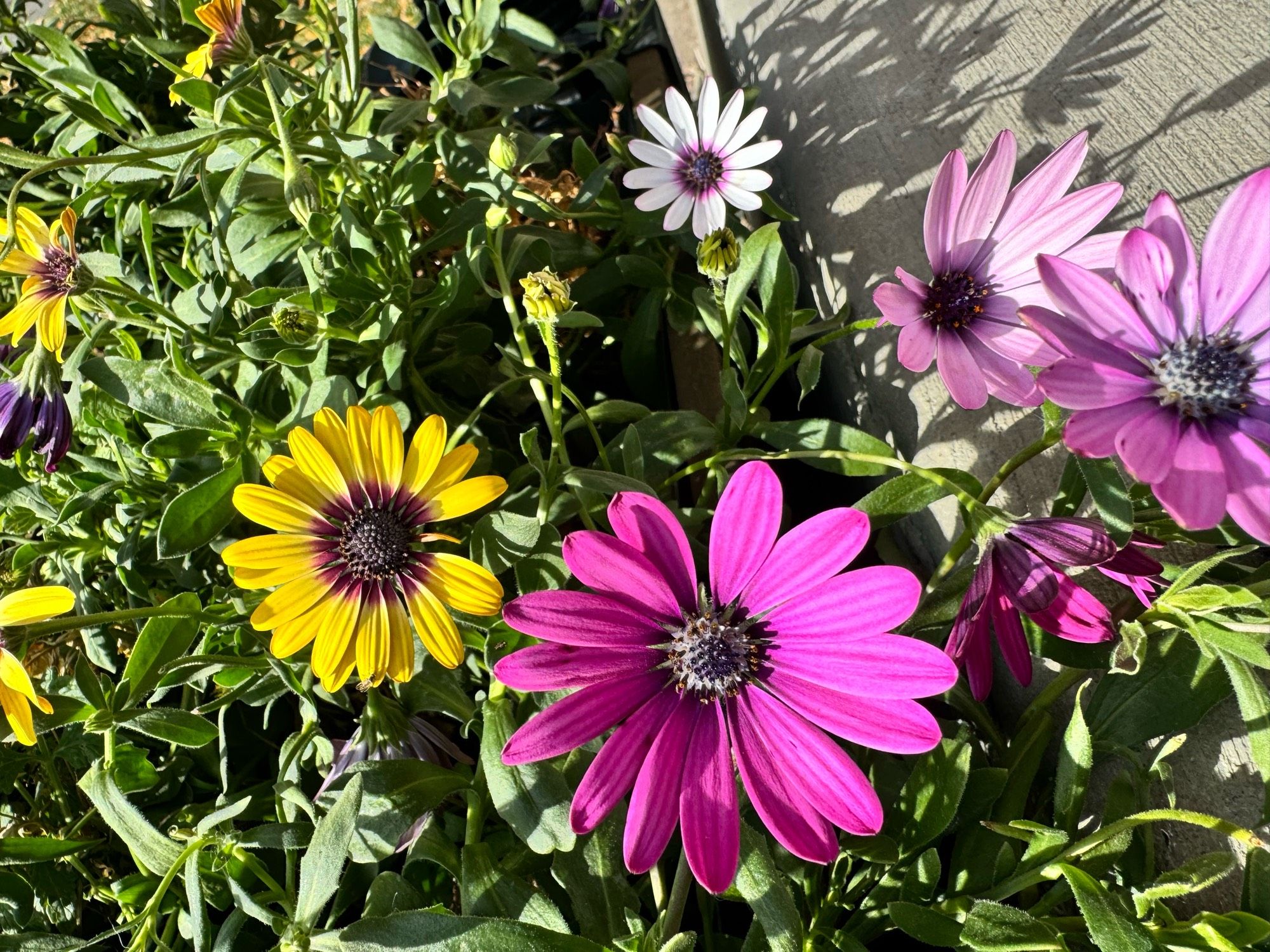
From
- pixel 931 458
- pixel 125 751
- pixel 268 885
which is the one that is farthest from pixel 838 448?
pixel 125 751

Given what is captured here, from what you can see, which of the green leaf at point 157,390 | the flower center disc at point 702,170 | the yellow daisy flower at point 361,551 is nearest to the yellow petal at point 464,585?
the yellow daisy flower at point 361,551

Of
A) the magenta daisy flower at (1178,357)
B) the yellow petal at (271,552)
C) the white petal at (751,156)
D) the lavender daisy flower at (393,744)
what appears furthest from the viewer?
the white petal at (751,156)

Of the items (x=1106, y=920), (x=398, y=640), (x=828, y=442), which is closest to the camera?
(x=1106, y=920)

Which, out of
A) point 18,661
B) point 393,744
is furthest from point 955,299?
point 18,661

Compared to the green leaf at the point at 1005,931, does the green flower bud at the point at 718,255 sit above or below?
above

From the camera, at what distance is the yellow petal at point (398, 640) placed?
0.50 metres

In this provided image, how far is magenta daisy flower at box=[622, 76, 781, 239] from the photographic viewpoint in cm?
71

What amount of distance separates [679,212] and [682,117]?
0.10m

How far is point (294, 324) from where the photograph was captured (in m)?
0.58

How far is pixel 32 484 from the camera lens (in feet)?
2.28

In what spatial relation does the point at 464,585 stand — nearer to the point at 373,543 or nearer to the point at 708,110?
the point at 373,543

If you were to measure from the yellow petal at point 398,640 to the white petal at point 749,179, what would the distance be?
1.49ft

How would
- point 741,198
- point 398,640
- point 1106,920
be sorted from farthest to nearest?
point 741,198 → point 398,640 → point 1106,920

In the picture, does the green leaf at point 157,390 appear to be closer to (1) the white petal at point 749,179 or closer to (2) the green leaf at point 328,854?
(2) the green leaf at point 328,854
